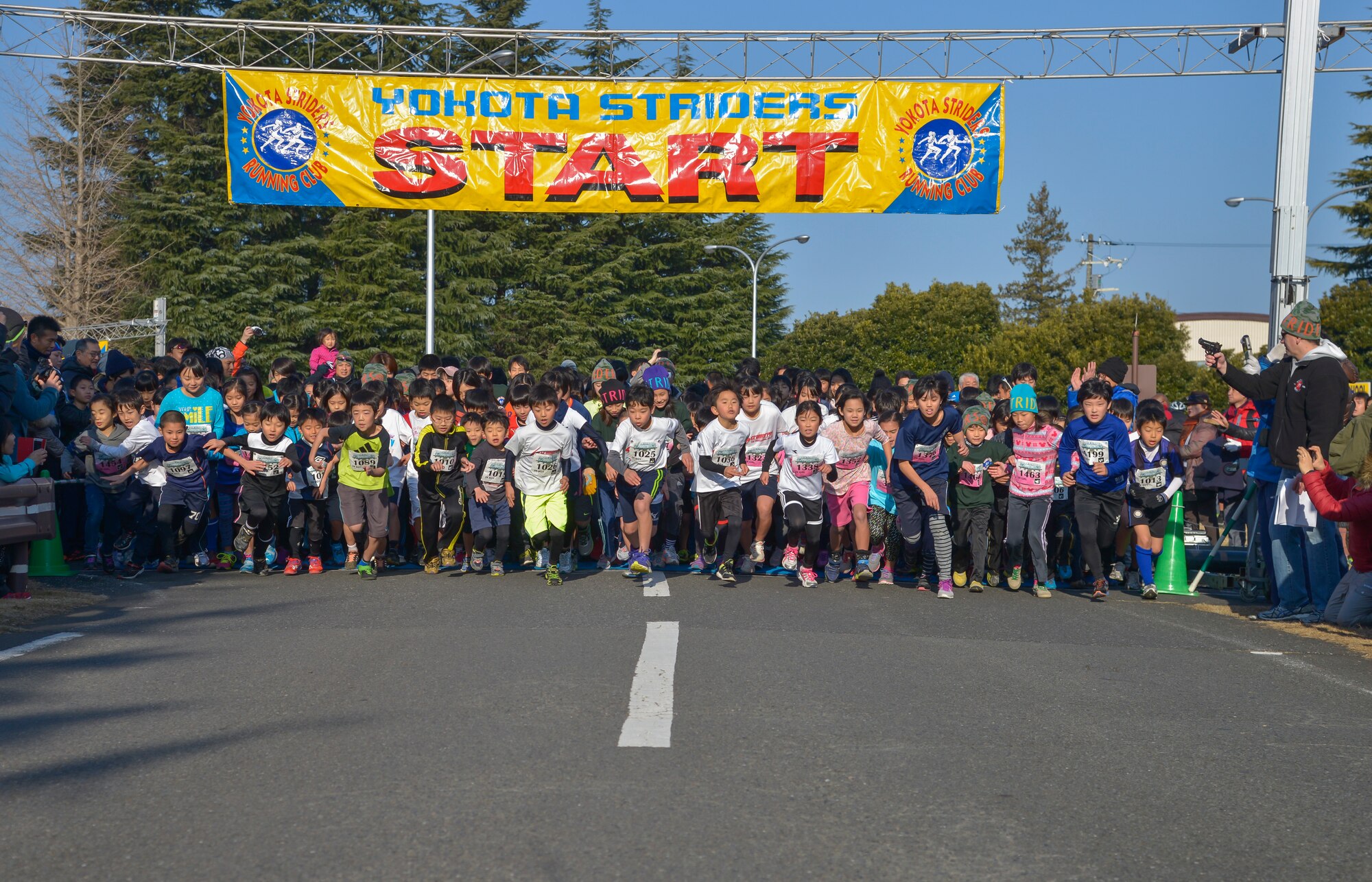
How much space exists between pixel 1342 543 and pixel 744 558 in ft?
17.8

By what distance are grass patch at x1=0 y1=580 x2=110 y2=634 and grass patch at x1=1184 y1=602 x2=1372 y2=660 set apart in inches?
367

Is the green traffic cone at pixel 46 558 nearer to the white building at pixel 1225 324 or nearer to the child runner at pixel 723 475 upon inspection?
the child runner at pixel 723 475

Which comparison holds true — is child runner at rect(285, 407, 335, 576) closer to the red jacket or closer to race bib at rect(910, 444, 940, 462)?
race bib at rect(910, 444, 940, 462)

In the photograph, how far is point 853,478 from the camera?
37.4 ft

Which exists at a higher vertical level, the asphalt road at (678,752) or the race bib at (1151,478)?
the race bib at (1151,478)

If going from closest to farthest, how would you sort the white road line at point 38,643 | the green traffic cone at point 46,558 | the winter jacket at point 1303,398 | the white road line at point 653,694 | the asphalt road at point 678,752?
the asphalt road at point 678,752
the white road line at point 653,694
the white road line at point 38,643
the winter jacket at point 1303,398
the green traffic cone at point 46,558

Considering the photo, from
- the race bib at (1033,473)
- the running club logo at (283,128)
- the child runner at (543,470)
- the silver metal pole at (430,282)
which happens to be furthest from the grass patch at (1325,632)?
the silver metal pole at (430,282)

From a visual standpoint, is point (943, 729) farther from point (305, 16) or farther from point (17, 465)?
point (305, 16)

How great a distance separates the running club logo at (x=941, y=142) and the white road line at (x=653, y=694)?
34.9 feet

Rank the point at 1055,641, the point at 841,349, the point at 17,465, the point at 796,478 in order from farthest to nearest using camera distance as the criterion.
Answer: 1. the point at 841,349
2. the point at 796,478
3. the point at 17,465
4. the point at 1055,641

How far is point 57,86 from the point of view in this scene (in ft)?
142

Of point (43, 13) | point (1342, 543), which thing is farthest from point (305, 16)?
point (1342, 543)

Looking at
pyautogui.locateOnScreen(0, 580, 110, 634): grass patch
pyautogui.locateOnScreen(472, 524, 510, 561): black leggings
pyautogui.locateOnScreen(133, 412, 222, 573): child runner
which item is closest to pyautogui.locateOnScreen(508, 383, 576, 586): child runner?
pyautogui.locateOnScreen(472, 524, 510, 561): black leggings

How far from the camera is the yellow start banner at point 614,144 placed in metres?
17.1
